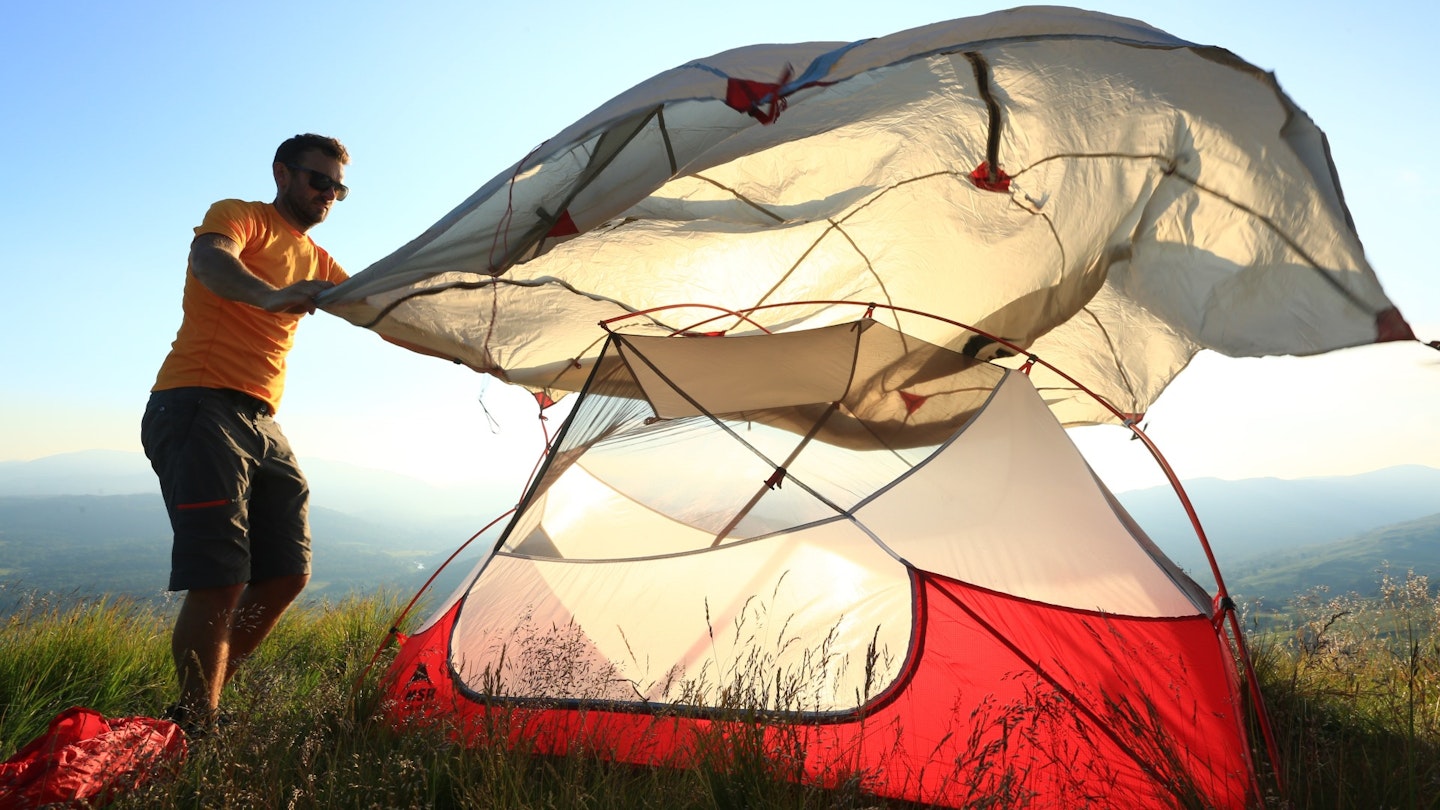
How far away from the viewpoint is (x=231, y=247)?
104 inches

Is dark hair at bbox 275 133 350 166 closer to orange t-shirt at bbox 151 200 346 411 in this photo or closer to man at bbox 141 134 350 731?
man at bbox 141 134 350 731

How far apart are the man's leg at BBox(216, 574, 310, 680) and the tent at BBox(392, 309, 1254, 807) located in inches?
18.4

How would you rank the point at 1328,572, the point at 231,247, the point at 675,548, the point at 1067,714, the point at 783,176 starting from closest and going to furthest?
the point at 1067,714, the point at 231,247, the point at 783,176, the point at 675,548, the point at 1328,572

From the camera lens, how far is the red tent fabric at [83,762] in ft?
6.16

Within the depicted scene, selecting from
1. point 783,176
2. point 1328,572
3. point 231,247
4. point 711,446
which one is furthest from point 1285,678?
point 1328,572

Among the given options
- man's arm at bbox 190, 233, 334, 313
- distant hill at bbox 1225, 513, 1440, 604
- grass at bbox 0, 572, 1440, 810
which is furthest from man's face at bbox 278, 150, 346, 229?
distant hill at bbox 1225, 513, 1440, 604

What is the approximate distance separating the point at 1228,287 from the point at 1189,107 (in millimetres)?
646

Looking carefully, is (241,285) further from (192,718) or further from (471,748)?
(471,748)

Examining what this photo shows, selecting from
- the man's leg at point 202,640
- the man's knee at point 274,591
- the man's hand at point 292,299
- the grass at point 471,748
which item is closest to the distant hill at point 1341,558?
the grass at point 471,748

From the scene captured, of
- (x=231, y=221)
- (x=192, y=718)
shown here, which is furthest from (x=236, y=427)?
(x=192, y=718)

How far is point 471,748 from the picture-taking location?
6.91ft

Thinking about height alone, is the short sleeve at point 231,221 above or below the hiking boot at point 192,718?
above

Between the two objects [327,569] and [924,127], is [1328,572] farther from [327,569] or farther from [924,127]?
[327,569]

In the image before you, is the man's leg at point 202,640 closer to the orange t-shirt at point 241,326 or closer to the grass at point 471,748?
the grass at point 471,748
